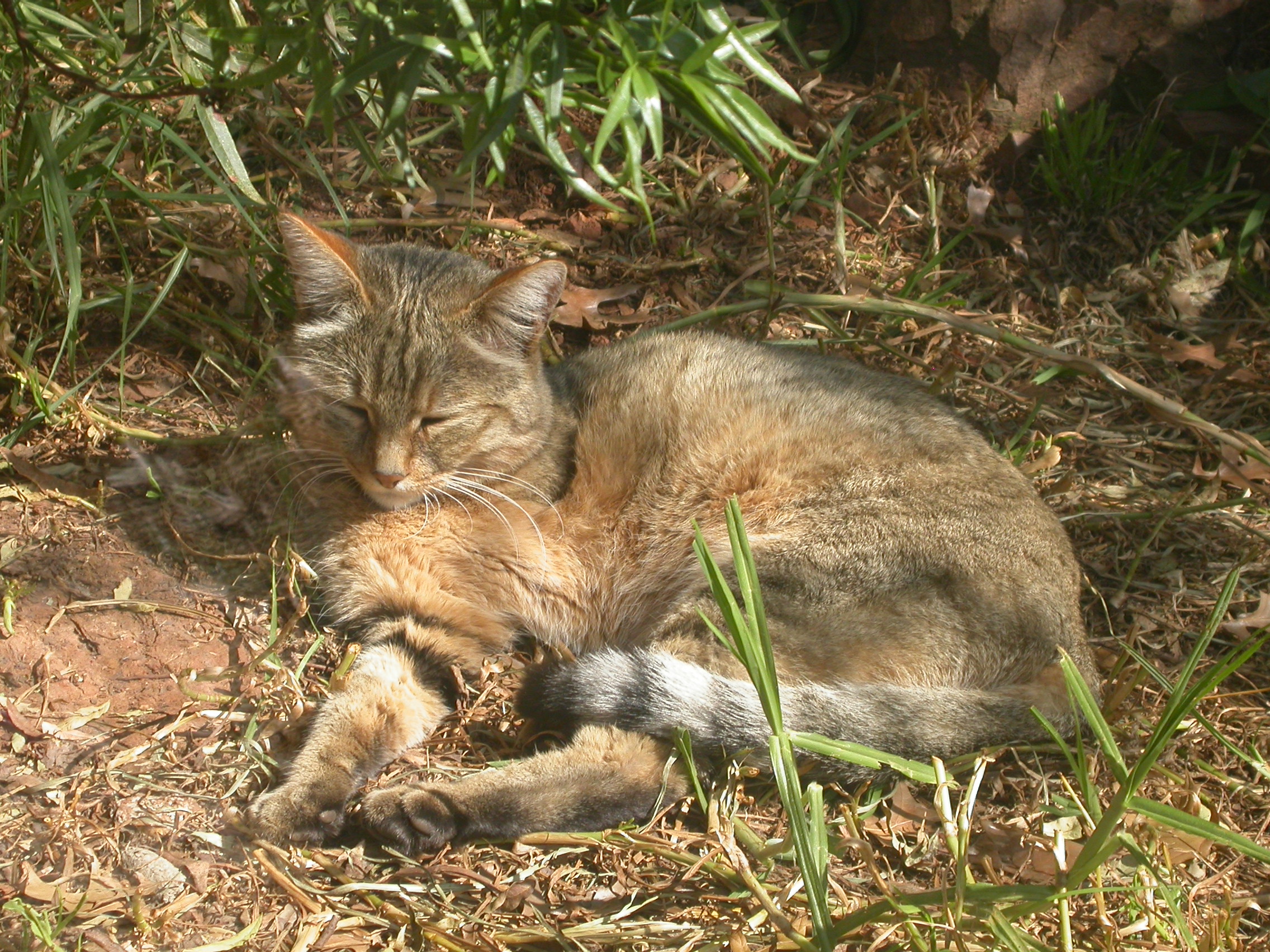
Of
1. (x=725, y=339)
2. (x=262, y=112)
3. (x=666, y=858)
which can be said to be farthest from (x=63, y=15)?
(x=666, y=858)

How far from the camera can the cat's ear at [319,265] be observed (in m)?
2.95

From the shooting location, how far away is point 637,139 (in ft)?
5.94

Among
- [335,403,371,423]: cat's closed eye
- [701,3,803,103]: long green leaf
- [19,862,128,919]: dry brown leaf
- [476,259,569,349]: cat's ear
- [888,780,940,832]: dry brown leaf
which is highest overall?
[701,3,803,103]: long green leaf

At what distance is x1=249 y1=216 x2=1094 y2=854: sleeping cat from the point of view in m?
2.59

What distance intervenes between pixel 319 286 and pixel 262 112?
4.69 ft

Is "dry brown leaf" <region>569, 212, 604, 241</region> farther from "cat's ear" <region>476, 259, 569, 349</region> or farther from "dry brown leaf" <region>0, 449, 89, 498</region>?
"dry brown leaf" <region>0, 449, 89, 498</region>

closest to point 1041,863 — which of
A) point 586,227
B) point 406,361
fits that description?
point 406,361

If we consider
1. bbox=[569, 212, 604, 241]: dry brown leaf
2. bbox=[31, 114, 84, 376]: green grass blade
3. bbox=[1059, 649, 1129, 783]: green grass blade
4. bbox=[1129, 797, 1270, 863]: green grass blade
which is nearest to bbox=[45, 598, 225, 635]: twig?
bbox=[31, 114, 84, 376]: green grass blade

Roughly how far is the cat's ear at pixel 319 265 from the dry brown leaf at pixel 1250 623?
2719 millimetres

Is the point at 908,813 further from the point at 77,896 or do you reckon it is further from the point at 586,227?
the point at 586,227

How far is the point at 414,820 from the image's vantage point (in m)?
2.51

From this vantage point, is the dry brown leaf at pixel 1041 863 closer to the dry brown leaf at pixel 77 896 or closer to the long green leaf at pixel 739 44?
the long green leaf at pixel 739 44

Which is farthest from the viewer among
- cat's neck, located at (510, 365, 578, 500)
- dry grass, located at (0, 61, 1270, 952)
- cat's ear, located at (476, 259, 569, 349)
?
cat's neck, located at (510, 365, 578, 500)

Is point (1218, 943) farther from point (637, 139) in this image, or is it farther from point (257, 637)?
point (257, 637)
